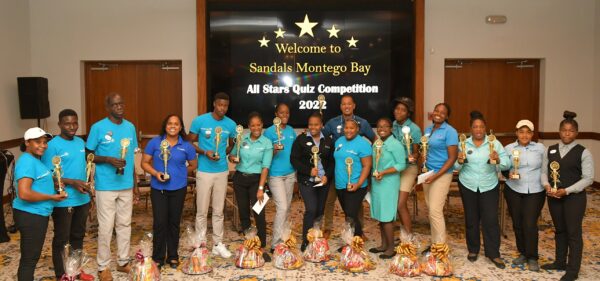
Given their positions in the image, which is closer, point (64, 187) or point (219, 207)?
point (64, 187)

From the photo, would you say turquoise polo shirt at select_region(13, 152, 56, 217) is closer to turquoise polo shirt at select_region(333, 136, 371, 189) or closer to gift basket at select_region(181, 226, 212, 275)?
gift basket at select_region(181, 226, 212, 275)

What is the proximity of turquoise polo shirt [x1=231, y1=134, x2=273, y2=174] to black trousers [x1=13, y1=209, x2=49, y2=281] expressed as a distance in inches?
72.5

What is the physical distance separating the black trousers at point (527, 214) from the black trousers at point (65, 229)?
3696 mm

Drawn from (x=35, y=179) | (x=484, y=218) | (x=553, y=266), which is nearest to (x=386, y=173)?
(x=484, y=218)

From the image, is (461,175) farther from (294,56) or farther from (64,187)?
(294,56)

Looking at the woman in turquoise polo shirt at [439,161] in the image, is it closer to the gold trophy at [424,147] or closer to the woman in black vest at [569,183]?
the gold trophy at [424,147]

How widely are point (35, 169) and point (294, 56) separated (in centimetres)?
519

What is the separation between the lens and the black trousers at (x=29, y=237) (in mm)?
3803

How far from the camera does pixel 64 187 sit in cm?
410

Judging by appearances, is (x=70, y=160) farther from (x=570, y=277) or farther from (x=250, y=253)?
(x=570, y=277)

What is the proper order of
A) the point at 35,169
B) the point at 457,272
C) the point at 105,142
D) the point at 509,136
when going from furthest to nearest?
the point at 509,136
the point at 457,272
the point at 105,142
the point at 35,169

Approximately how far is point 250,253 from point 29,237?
1.90m

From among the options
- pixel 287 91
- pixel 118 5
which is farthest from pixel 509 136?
pixel 118 5

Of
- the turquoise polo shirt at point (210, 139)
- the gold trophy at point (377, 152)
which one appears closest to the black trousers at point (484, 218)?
the gold trophy at point (377, 152)
